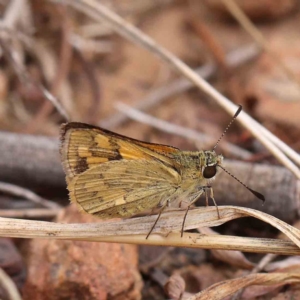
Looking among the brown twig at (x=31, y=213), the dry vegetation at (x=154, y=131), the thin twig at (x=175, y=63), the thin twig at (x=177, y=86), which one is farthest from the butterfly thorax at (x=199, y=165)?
the thin twig at (x=177, y=86)

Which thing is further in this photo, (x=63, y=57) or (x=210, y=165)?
(x=63, y=57)

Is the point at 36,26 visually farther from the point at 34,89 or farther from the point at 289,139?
the point at 289,139

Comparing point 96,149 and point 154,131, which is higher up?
point 154,131

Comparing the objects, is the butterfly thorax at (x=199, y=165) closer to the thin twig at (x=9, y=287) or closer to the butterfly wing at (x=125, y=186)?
the butterfly wing at (x=125, y=186)

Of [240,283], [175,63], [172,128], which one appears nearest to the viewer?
[240,283]

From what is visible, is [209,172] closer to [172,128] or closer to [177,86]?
[172,128]

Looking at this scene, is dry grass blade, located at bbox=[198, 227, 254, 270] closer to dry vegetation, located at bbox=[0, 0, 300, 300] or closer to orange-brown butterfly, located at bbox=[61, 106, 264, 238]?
dry vegetation, located at bbox=[0, 0, 300, 300]

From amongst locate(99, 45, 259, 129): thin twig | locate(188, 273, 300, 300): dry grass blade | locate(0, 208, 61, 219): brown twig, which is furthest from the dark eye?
locate(99, 45, 259, 129): thin twig

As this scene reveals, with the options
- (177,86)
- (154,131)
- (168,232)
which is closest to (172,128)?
(154,131)
